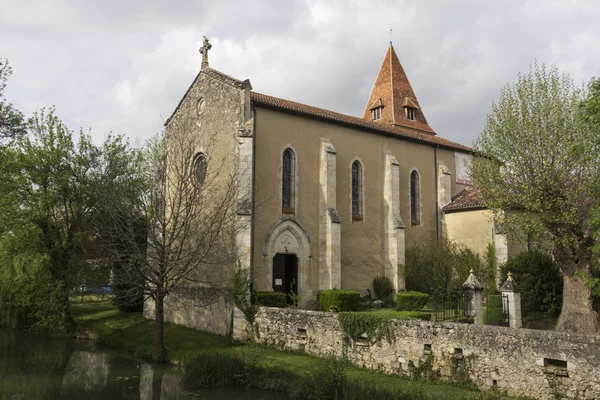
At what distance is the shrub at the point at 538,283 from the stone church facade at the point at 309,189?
708cm

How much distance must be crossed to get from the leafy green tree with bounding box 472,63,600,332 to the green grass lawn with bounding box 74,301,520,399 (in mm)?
7084

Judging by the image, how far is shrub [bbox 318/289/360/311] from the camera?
2122 centimetres

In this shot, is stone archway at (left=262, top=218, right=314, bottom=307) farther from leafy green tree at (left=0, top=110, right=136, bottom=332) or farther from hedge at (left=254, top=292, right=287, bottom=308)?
leafy green tree at (left=0, top=110, right=136, bottom=332)

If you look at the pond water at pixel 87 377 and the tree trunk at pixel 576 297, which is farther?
the tree trunk at pixel 576 297

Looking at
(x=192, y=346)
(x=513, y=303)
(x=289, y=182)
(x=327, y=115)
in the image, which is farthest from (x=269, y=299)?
(x=327, y=115)

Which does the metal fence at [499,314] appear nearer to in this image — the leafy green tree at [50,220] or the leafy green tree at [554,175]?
the leafy green tree at [554,175]

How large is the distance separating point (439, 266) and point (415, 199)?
4868 mm

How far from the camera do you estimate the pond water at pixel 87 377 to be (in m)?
14.3

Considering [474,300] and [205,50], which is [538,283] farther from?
[205,50]

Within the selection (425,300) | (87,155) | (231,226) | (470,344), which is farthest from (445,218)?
(87,155)

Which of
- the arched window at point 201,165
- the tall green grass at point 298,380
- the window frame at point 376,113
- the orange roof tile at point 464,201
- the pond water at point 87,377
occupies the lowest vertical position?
the pond water at point 87,377

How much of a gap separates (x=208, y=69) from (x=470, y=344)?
707 inches

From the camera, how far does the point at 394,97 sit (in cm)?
3744

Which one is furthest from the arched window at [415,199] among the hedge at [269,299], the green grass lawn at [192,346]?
the green grass lawn at [192,346]
